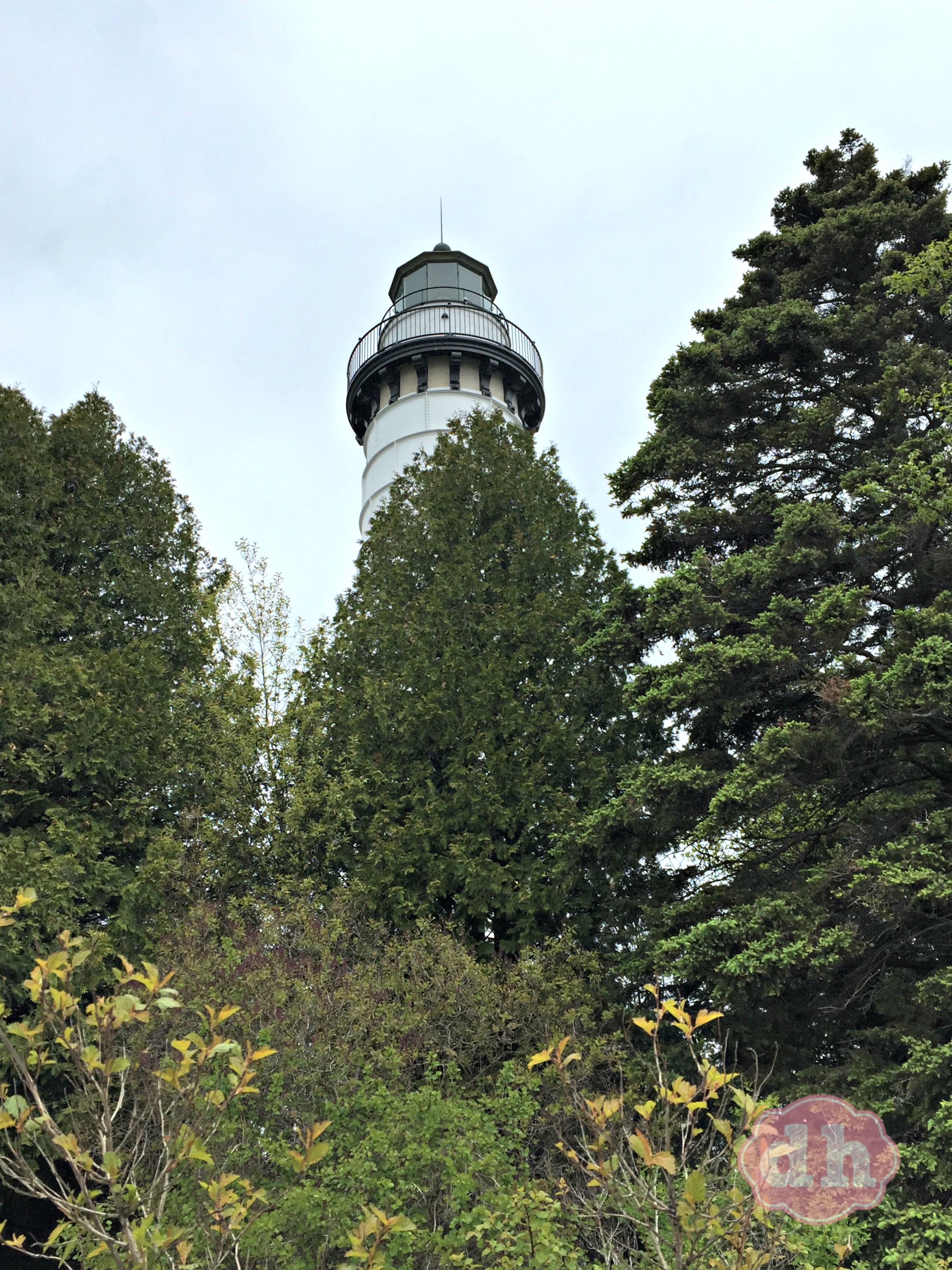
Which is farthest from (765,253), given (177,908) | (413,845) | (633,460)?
(177,908)

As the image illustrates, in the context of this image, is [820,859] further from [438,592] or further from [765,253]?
[765,253]

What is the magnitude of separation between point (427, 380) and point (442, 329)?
1.60 m

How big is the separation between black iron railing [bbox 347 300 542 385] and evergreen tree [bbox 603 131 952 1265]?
561 inches

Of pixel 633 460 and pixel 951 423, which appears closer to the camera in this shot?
pixel 951 423

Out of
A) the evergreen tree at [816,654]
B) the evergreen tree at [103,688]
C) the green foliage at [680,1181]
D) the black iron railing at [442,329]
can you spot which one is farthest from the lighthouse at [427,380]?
the green foliage at [680,1181]

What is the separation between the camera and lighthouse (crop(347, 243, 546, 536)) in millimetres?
25641

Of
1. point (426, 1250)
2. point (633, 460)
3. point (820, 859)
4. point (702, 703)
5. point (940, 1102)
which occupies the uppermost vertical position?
point (633, 460)

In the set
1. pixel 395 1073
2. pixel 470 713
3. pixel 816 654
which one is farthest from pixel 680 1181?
pixel 470 713

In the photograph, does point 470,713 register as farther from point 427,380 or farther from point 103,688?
point 427,380

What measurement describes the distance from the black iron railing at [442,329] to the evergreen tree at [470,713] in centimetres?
1169

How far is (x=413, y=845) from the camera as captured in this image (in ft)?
41.0

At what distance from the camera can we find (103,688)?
44.4 feet

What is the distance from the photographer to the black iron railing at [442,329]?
1067 inches

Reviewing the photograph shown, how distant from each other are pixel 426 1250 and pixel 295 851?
20.5 feet
